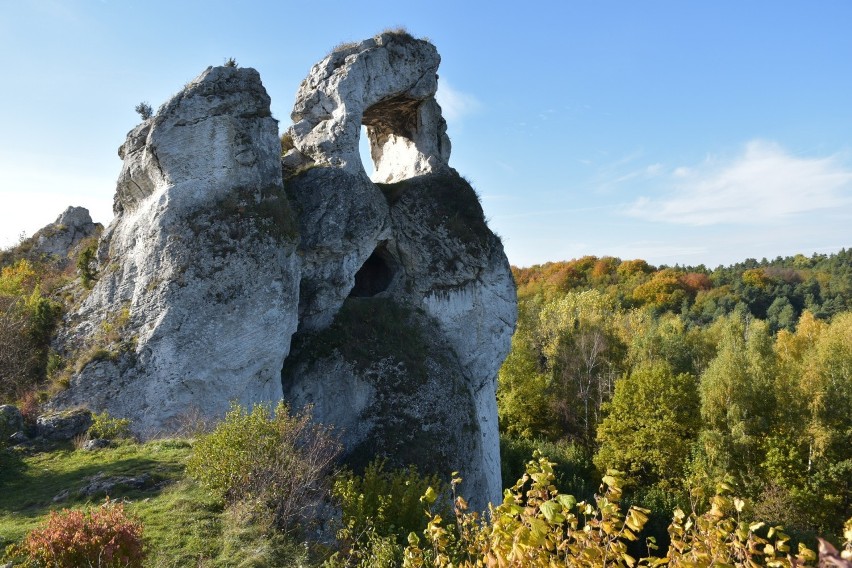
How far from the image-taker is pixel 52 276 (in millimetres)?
19234

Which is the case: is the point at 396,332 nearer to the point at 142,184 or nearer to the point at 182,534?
the point at 142,184

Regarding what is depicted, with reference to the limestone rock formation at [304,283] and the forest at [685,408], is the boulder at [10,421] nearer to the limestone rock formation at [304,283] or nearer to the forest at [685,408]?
the limestone rock formation at [304,283]

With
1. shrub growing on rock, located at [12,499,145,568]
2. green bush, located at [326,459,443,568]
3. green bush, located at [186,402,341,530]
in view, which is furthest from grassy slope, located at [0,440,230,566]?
green bush, located at [326,459,443,568]

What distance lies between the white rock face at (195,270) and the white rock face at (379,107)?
3054 mm

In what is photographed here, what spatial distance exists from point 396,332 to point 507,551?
47.7 feet

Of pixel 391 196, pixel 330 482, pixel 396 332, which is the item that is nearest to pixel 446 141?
pixel 391 196

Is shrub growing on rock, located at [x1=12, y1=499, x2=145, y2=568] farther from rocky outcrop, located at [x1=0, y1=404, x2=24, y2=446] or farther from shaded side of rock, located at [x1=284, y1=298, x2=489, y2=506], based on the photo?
shaded side of rock, located at [x1=284, y1=298, x2=489, y2=506]

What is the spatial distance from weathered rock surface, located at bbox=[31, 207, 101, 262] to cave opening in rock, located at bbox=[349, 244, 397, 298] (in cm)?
1263

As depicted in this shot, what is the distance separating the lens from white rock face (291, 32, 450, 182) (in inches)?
765

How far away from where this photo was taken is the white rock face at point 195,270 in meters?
13.5

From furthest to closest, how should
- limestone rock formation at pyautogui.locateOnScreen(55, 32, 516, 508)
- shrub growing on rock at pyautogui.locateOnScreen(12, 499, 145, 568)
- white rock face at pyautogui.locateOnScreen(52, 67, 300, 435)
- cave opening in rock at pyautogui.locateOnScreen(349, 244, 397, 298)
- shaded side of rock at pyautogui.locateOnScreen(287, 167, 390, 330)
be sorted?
cave opening in rock at pyautogui.locateOnScreen(349, 244, 397, 298)
shaded side of rock at pyautogui.locateOnScreen(287, 167, 390, 330)
limestone rock formation at pyautogui.locateOnScreen(55, 32, 516, 508)
white rock face at pyautogui.locateOnScreen(52, 67, 300, 435)
shrub growing on rock at pyautogui.locateOnScreen(12, 499, 145, 568)

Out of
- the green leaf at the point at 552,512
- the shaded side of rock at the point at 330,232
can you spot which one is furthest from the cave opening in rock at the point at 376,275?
the green leaf at the point at 552,512

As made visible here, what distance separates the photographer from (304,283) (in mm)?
17344

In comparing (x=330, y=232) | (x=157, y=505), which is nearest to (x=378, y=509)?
(x=157, y=505)
